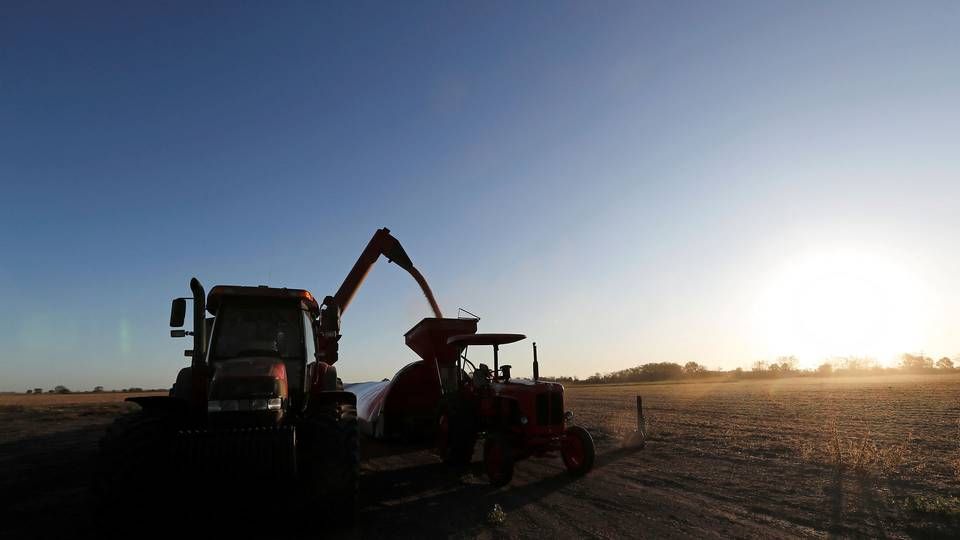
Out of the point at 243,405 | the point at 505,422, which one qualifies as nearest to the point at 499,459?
the point at 505,422

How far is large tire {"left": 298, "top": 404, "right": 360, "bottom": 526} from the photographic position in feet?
20.5

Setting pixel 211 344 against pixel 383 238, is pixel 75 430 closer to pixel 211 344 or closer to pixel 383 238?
pixel 383 238

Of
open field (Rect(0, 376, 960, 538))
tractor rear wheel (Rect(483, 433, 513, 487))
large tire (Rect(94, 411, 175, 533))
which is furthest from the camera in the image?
tractor rear wheel (Rect(483, 433, 513, 487))

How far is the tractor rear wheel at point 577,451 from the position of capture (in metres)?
9.57

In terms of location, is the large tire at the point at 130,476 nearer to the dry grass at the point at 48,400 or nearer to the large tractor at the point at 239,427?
the large tractor at the point at 239,427

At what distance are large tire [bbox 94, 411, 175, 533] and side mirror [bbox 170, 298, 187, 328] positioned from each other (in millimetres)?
1660

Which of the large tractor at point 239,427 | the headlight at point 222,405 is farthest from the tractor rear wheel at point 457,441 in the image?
the headlight at point 222,405

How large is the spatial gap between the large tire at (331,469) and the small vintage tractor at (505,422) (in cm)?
325

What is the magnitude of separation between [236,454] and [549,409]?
580 centimetres

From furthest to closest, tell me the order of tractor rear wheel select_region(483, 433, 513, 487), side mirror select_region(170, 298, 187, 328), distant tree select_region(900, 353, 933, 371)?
distant tree select_region(900, 353, 933, 371)
tractor rear wheel select_region(483, 433, 513, 487)
side mirror select_region(170, 298, 187, 328)

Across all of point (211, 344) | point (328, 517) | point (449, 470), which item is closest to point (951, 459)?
point (449, 470)

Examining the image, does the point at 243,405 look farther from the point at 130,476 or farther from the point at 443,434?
the point at 443,434

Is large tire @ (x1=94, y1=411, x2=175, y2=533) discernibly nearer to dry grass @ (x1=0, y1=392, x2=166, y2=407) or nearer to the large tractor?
the large tractor

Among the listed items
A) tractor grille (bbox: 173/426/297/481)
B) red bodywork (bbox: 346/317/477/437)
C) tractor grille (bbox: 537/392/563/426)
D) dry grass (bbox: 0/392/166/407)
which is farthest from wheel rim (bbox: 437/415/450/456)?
dry grass (bbox: 0/392/166/407)
